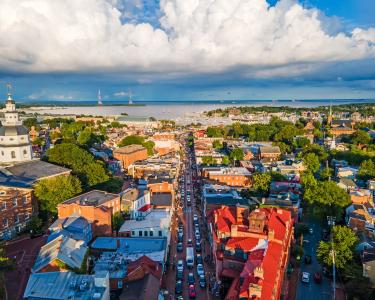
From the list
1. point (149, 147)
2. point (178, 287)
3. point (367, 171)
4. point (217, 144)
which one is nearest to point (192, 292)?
point (178, 287)

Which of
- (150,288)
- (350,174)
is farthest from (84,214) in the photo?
(350,174)

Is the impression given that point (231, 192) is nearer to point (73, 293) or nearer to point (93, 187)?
point (93, 187)

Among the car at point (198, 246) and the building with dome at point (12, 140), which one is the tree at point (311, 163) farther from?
the building with dome at point (12, 140)

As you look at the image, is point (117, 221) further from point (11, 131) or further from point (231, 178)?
point (231, 178)

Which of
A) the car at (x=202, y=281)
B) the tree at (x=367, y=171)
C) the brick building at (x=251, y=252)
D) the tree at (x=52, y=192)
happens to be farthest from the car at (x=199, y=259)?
the tree at (x=367, y=171)

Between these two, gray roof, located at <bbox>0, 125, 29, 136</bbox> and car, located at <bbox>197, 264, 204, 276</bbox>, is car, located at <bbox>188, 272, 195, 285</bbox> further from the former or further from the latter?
gray roof, located at <bbox>0, 125, 29, 136</bbox>
